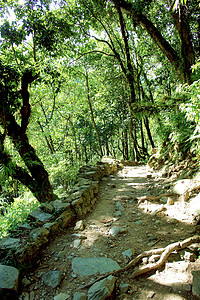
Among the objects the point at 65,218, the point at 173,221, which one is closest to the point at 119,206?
the point at 65,218

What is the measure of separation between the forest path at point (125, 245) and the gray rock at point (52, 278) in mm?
46

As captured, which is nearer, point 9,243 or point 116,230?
point 9,243

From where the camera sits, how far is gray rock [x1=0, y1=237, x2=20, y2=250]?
2387 mm

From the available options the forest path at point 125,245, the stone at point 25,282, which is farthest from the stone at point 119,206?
the stone at point 25,282

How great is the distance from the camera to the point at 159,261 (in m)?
2.05

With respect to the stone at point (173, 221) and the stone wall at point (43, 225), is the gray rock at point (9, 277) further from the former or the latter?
the stone at point (173, 221)

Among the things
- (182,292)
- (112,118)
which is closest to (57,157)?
(182,292)

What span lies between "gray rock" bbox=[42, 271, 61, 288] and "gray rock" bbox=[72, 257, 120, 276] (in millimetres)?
219

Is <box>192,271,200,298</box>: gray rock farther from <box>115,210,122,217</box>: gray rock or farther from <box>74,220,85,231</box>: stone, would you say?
<box>115,210,122,217</box>: gray rock

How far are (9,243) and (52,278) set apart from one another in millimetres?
803

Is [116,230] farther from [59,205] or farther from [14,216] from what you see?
[14,216]

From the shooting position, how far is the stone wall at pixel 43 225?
230 cm

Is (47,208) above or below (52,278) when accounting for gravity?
above

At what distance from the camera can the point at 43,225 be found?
118 inches
